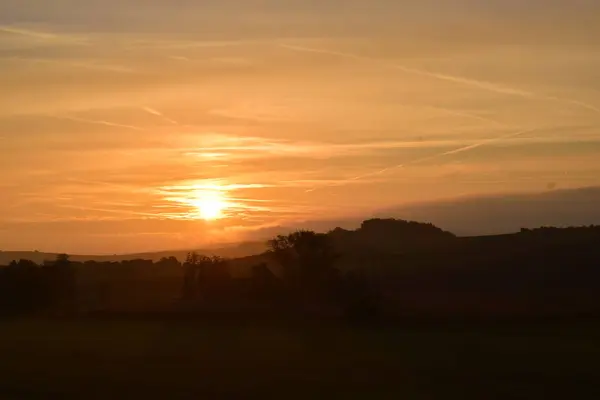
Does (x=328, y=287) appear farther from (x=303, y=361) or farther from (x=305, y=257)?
(x=303, y=361)

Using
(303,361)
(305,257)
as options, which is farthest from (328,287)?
(303,361)

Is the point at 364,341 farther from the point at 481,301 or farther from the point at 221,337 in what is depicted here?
the point at 481,301

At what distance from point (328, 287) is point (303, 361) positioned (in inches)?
1252

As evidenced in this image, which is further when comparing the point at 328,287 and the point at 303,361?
the point at 328,287

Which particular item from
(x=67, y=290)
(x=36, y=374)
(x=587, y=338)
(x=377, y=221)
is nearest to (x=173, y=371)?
(x=36, y=374)

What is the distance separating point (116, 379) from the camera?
32031mm

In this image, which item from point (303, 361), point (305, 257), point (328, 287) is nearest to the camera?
point (303, 361)

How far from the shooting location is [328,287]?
223 feet

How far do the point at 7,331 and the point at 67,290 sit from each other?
2481cm

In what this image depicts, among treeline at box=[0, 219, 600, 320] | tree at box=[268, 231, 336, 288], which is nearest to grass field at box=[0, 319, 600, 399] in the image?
treeline at box=[0, 219, 600, 320]

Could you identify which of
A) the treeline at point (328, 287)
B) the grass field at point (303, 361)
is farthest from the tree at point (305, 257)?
the grass field at point (303, 361)

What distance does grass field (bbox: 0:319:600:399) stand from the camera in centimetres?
2911

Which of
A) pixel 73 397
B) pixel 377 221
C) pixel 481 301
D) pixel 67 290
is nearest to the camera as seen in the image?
pixel 73 397

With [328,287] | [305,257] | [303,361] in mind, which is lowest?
[303,361]
